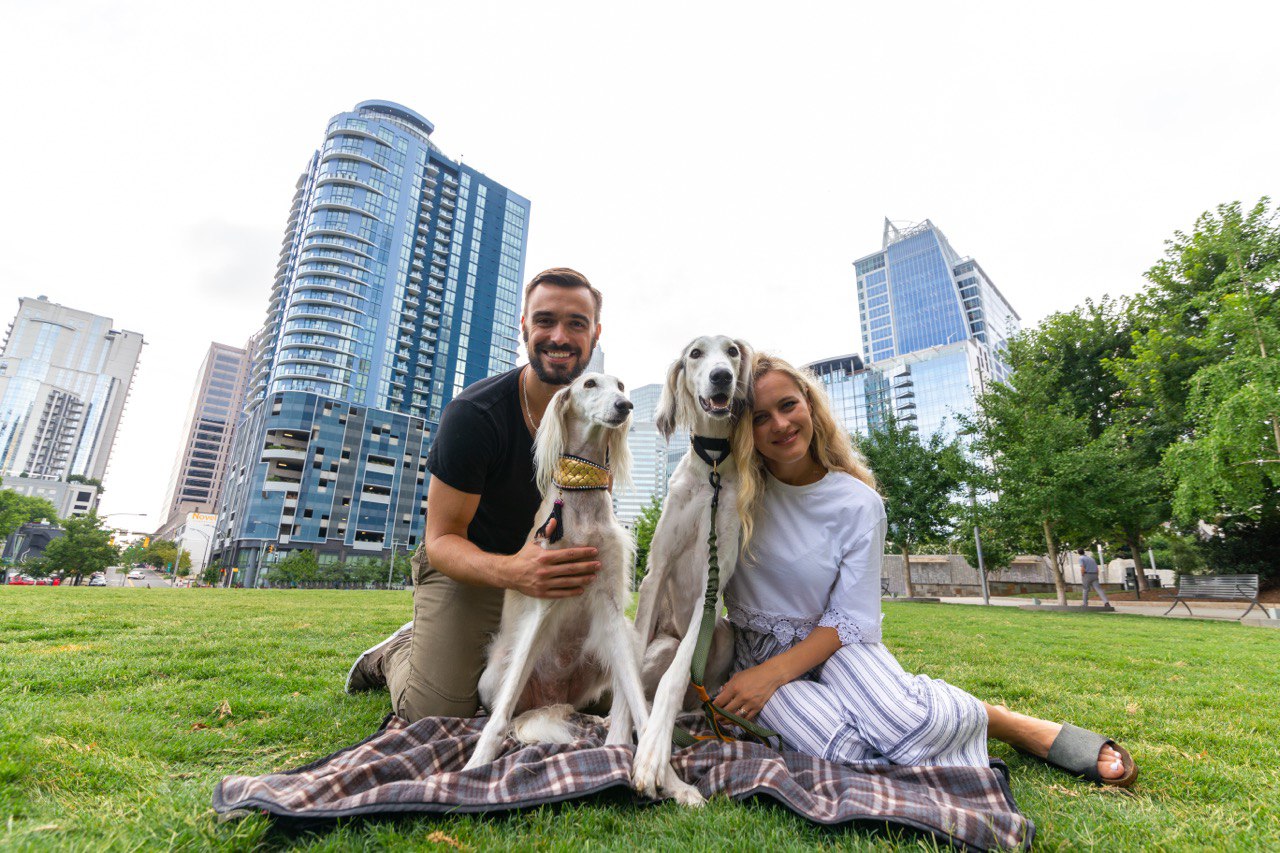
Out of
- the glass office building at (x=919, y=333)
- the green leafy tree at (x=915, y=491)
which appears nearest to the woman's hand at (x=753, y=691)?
the green leafy tree at (x=915, y=491)

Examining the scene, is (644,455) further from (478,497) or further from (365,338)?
(365,338)

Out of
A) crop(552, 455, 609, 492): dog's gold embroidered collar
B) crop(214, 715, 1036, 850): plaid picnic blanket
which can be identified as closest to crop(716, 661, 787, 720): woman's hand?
crop(214, 715, 1036, 850): plaid picnic blanket

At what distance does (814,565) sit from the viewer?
10.1 ft

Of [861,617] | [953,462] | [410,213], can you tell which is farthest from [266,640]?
[410,213]

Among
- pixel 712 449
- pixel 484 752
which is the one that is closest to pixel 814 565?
pixel 712 449

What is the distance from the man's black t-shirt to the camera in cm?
338

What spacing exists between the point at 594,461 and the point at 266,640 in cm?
577

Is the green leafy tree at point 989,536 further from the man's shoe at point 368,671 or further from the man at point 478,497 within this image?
the man's shoe at point 368,671

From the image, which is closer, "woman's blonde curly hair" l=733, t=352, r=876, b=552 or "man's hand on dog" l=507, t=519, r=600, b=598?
"man's hand on dog" l=507, t=519, r=600, b=598

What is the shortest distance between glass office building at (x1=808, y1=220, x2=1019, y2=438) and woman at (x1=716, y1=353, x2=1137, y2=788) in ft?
325

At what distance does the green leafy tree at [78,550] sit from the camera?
50.8 meters

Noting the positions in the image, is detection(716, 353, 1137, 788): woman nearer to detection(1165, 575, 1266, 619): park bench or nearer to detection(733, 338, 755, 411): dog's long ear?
detection(733, 338, 755, 411): dog's long ear

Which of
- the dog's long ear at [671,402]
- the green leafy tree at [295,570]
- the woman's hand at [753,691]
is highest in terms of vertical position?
the dog's long ear at [671,402]

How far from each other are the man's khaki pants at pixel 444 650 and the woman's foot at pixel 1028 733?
2873mm
